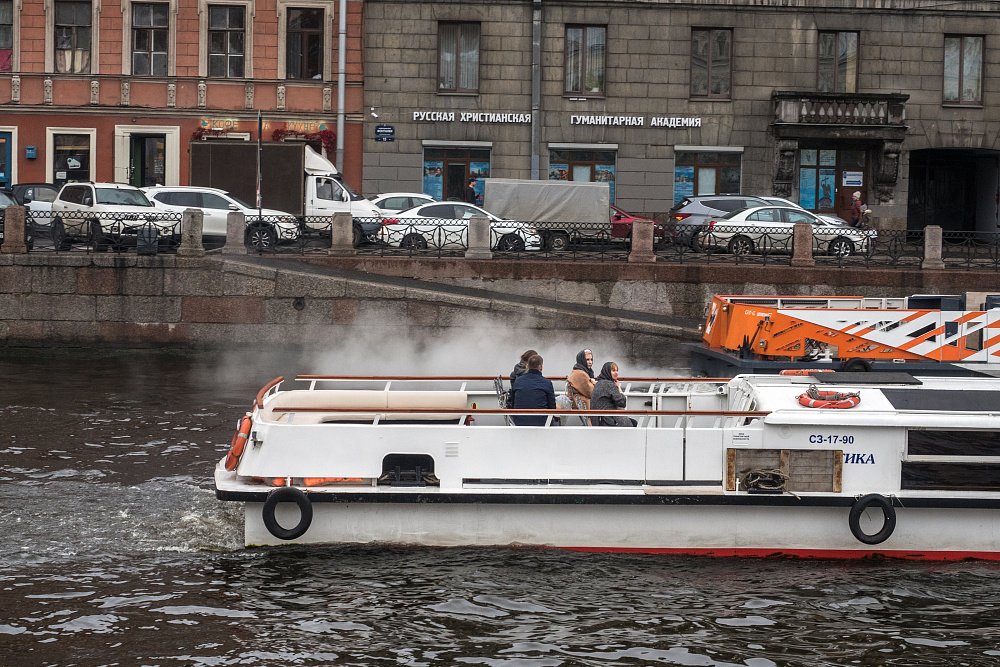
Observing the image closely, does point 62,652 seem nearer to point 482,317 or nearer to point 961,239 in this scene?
point 482,317

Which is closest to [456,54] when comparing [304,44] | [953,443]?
[304,44]

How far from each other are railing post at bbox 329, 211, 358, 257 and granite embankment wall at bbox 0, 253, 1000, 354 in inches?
10.4

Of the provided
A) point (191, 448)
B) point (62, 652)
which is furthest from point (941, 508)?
point (191, 448)

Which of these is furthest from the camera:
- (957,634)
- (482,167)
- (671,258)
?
(482,167)

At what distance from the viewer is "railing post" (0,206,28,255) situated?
74.7 feet

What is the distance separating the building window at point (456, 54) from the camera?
110 feet

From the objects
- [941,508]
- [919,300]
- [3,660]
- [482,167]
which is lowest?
[3,660]

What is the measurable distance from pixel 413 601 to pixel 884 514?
389 cm

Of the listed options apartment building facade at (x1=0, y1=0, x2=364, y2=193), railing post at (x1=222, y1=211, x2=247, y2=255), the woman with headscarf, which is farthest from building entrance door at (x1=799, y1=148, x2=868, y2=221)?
the woman with headscarf

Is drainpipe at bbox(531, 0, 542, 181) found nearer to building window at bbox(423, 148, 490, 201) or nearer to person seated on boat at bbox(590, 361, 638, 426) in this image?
building window at bbox(423, 148, 490, 201)

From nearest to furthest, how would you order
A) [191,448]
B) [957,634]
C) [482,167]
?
1. [957,634]
2. [191,448]
3. [482,167]

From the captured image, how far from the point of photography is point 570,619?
889cm

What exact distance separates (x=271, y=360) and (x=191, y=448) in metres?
7.96

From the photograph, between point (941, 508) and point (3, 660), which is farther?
point (941, 508)
